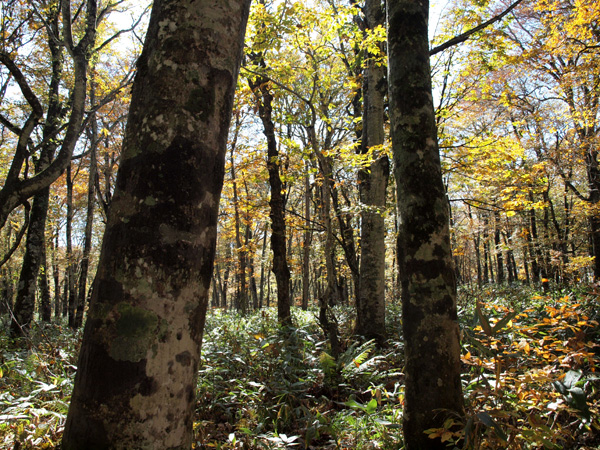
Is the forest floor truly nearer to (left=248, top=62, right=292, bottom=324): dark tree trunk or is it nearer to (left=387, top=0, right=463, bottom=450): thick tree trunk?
(left=387, top=0, right=463, bottom=450): thick tree trunk

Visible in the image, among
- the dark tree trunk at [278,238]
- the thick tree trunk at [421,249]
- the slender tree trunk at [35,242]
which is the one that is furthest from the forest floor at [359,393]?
the slender tree trunk at [35,242]

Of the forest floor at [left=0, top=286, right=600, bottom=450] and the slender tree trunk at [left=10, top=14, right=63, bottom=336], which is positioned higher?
the slender tree trunk at [left=10, top=14, right=63, bottom=336]

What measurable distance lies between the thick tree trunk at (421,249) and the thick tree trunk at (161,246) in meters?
1.62

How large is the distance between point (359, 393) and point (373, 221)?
3.85 meters

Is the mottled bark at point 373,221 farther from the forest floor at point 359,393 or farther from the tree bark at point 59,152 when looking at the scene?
the tree bark at point 59,152

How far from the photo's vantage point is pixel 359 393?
4.32 m

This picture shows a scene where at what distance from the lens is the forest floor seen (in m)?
2.35

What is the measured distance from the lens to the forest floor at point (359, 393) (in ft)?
7.72

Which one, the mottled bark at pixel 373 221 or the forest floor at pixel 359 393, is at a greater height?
the mottled bark at pixel 373 221

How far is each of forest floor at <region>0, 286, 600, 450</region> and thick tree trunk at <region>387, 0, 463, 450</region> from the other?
21cm

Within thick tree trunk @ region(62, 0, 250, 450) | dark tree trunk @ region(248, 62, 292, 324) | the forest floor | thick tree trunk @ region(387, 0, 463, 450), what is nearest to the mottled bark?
the forest floor

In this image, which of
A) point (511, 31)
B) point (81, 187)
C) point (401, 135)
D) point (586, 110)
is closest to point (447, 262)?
point (401, 135)

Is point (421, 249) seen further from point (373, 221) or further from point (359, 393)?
point (373, 221)

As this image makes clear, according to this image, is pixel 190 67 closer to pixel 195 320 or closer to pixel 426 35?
pixel 195 320
